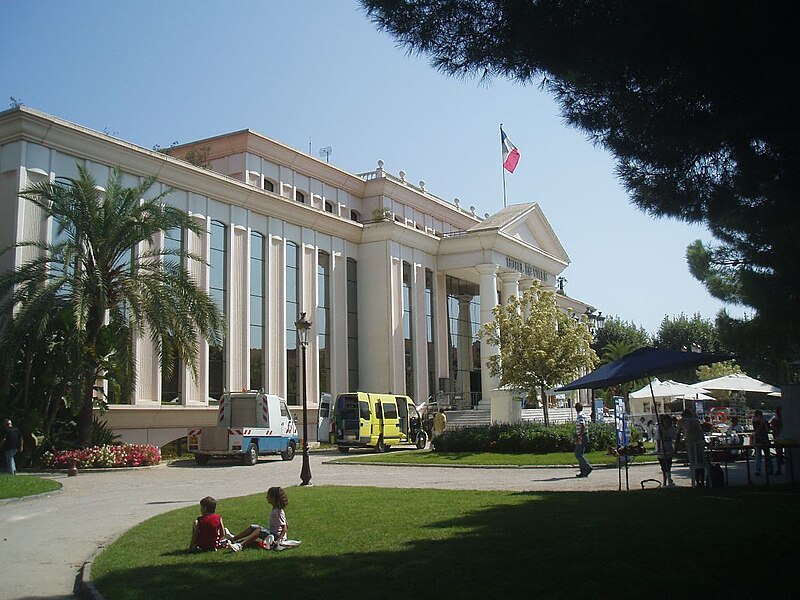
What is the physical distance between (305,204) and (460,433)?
17018 mm

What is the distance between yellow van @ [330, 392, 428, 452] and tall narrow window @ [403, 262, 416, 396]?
28.5ft

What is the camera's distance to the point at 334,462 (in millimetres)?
26359

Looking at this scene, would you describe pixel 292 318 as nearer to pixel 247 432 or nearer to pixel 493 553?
pixel 247 432

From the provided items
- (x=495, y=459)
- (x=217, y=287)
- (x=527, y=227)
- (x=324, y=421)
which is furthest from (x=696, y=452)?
(x=527, y=227)

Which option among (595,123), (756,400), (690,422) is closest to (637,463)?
(690,422)

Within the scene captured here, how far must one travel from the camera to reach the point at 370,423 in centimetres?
3225

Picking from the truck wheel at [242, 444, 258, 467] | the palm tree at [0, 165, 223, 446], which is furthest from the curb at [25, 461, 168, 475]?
the truck wheel at [242, 444, 258, 467]

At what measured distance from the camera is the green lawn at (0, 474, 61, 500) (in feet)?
53.4

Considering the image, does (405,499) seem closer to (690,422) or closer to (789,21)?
(690,422)

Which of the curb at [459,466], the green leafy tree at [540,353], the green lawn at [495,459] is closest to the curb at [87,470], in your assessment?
the curb at [459,466]

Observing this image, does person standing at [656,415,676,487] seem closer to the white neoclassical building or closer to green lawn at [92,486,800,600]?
green lawn at [92,486,800,600]

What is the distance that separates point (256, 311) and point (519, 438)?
14.6 metres

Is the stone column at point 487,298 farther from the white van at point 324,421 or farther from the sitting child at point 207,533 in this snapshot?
the sitting child at point 207,533


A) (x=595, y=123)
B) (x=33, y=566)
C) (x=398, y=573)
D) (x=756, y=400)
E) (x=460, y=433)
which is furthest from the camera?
(x=756, y=400)
